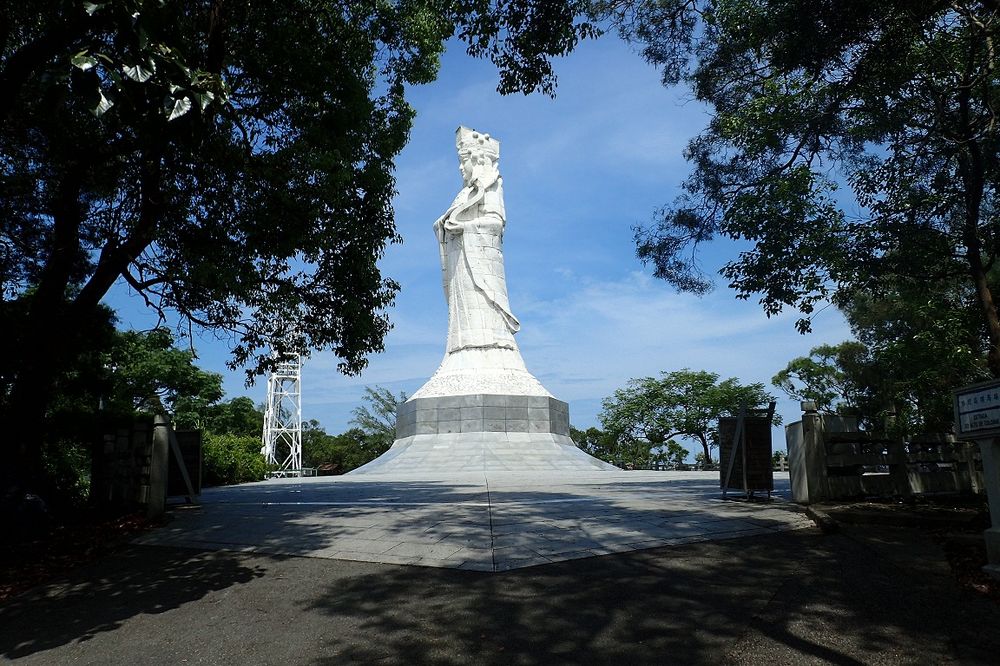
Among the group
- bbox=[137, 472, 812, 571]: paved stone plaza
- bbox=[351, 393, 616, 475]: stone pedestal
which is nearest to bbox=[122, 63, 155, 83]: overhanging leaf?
bbox=[137, 472, 812, 571]: paved stone plaza

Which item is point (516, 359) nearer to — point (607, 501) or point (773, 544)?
point (607, 501)

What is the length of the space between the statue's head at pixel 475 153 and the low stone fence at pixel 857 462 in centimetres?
1601

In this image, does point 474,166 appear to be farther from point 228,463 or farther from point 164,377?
point 164,377

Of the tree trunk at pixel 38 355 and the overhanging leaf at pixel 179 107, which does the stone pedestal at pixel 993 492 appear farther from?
the tree trunk at pixel 38 355

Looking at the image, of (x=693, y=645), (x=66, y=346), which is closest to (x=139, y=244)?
(x=66, y=346)

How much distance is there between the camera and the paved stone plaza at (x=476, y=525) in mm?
5812

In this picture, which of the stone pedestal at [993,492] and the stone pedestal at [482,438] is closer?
the stone pedestal at [993,492]

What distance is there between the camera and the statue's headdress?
2250 centimetres

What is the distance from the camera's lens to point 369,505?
8.94 metres

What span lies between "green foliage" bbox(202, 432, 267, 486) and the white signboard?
1428 centimetres

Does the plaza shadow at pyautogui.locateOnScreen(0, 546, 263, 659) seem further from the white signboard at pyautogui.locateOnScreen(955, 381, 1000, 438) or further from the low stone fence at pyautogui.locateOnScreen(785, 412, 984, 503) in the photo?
the low stone fence at pyautogui.locateOnScreen(785, 412, 984, 503)

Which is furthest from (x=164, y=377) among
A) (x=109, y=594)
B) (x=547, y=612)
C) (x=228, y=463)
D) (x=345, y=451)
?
(x=547, y=612)

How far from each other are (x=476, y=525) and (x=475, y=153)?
A: 17.6 m

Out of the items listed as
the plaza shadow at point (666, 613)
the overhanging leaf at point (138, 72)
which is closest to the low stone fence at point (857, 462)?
the plaza shadow at point (666, 613)
